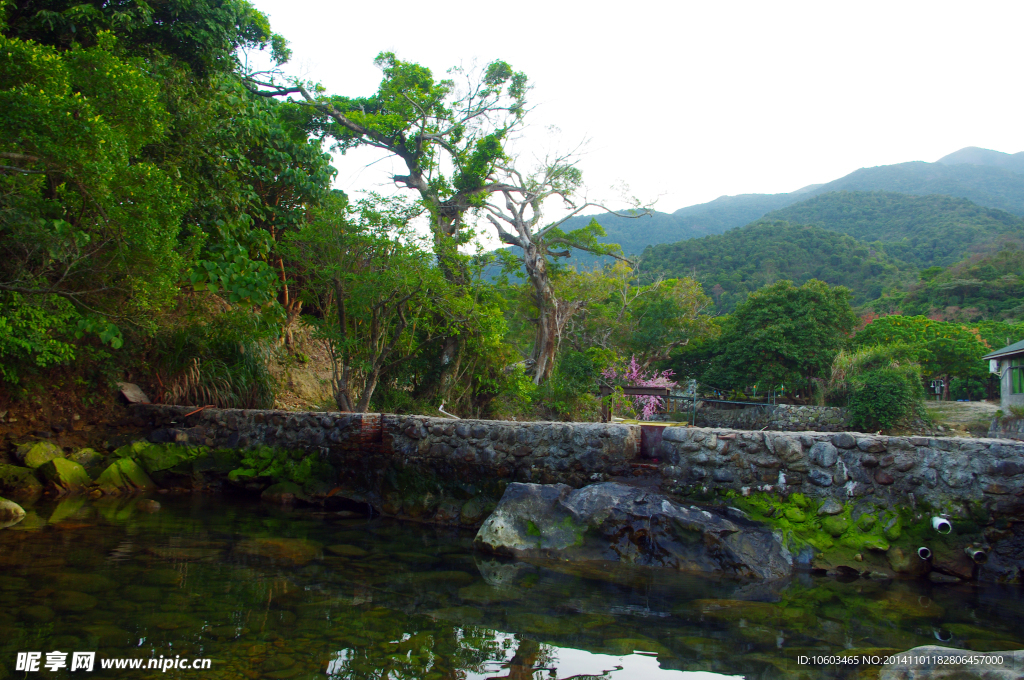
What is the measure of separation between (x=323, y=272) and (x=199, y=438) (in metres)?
2.83

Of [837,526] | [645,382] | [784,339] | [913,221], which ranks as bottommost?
[645,382]

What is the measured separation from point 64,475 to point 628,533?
6223 mm

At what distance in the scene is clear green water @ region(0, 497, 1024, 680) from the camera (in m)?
2.60

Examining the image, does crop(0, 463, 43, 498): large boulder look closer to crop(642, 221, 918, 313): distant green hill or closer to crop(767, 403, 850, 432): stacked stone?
crop(767, 403, 850, 432): stacked stone

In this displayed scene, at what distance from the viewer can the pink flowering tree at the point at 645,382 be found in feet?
73.6

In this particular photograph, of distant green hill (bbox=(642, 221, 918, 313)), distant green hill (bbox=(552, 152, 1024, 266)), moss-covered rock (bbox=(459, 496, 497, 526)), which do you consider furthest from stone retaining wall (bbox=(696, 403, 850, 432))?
distant green hill (bbox=(552, 152, 1024, 266))

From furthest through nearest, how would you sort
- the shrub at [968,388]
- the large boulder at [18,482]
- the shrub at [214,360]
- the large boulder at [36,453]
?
the shrub at [968,388] < the shrub at [214,360] < the large boulder at [36,453] < the large boulder at [18,482]

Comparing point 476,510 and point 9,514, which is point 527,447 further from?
point 9,514

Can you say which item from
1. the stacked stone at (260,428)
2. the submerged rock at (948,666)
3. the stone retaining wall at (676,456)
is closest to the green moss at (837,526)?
the stone retaining wall at (676,456)

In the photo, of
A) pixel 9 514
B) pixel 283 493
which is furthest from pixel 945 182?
pixel 9 514

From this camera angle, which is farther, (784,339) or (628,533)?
(784,339)

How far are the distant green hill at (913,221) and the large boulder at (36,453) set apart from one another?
59.7 metres

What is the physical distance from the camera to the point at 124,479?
22.0 feet

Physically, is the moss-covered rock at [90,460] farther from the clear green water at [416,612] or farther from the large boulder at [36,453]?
the clear green water at [416,612]
